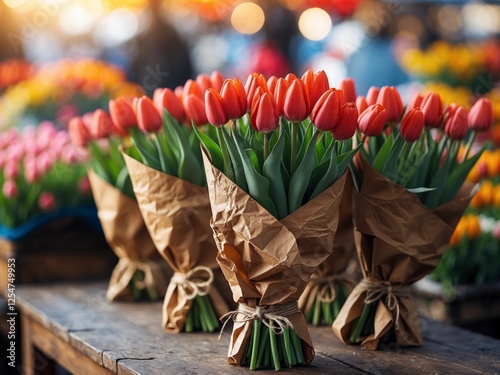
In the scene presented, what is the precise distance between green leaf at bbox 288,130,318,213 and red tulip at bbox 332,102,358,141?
2.5 inches

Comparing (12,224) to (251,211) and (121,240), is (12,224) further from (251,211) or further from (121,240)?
(251,211)

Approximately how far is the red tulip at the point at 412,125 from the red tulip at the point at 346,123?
0.18 m

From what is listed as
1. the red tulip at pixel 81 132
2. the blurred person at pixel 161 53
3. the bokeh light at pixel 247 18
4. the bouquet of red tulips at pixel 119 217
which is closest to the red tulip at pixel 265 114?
the bouquet of red tulips at pixel 119 217

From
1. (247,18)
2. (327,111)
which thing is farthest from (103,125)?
(247,18)

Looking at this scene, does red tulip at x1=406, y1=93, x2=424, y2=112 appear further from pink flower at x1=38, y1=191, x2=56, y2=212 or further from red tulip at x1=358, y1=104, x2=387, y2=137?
pink flower at x1=38, y1=191, x2=56, y2=212

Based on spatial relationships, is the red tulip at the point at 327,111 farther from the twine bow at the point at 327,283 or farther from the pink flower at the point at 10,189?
the pink flower at the point at 10,189

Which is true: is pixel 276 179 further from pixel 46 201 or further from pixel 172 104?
pixel 46 201

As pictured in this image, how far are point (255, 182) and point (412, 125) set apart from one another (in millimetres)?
392

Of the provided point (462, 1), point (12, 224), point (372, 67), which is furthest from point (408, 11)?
point (12, 224)

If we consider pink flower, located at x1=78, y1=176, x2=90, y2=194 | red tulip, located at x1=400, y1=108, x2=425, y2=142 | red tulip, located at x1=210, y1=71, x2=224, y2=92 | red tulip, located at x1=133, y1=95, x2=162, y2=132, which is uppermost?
red tulip, located at x1=210, y1=71, x2=224, y2=92

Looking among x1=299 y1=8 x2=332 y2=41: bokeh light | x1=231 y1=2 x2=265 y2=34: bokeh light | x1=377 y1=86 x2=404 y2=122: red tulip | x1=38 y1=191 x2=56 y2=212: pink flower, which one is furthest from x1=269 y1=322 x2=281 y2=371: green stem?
x1=231 y1=2 x2=265 y2=34: bokeh light

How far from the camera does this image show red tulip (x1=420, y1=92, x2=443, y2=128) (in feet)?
5.74

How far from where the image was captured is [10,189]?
2.53 m

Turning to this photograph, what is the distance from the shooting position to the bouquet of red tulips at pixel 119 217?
2139mm
